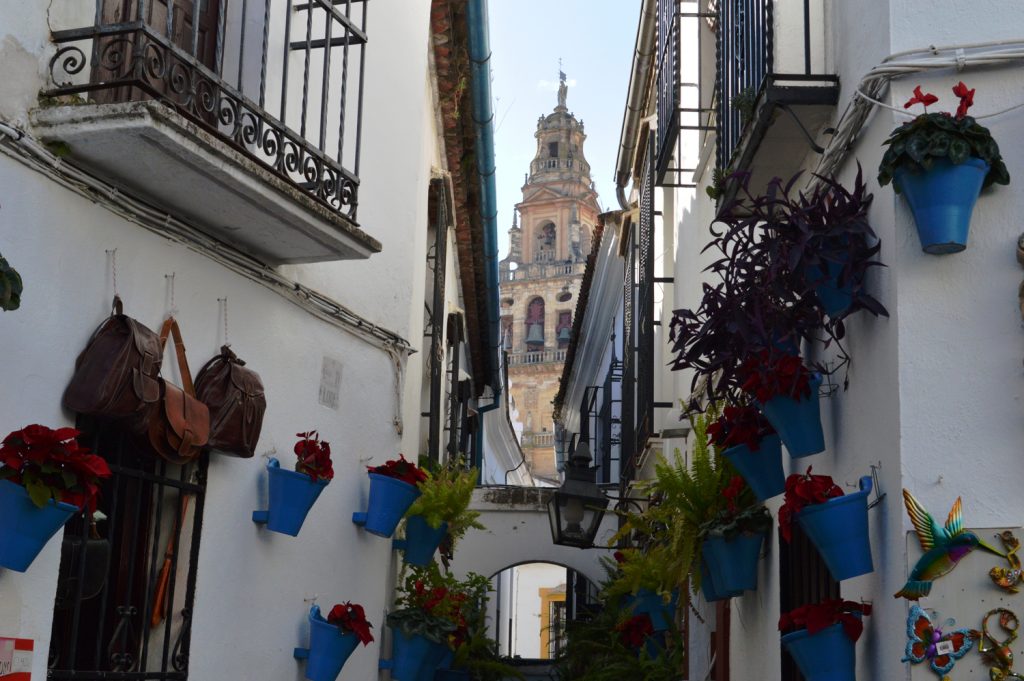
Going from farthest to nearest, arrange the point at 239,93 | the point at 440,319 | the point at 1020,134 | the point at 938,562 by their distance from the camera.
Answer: the point at 440,319, the point at 239,93, the point at 1020,134, the point at 938,562

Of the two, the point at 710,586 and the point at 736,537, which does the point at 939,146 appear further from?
the point at 710,586

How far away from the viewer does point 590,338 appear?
23125 millimetres

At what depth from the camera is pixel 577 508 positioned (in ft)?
29.6

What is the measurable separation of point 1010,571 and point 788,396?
113 centimetres

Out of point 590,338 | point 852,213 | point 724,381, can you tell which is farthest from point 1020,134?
point 590,338

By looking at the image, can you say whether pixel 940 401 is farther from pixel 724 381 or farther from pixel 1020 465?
pixel 724 381

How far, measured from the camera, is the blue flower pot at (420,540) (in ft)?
27.4

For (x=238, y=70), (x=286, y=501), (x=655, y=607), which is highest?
(x=238, y=70)

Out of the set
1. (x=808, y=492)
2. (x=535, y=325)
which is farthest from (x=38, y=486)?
(x=535, y=325)

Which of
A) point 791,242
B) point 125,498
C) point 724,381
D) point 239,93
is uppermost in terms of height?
point 239,93

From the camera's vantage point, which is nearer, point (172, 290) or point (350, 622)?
point (172, 290)

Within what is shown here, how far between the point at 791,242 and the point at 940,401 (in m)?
0.82

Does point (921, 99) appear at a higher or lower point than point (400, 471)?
higher

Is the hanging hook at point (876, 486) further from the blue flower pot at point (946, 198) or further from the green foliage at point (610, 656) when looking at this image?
the green foliage at point (610, 656)
